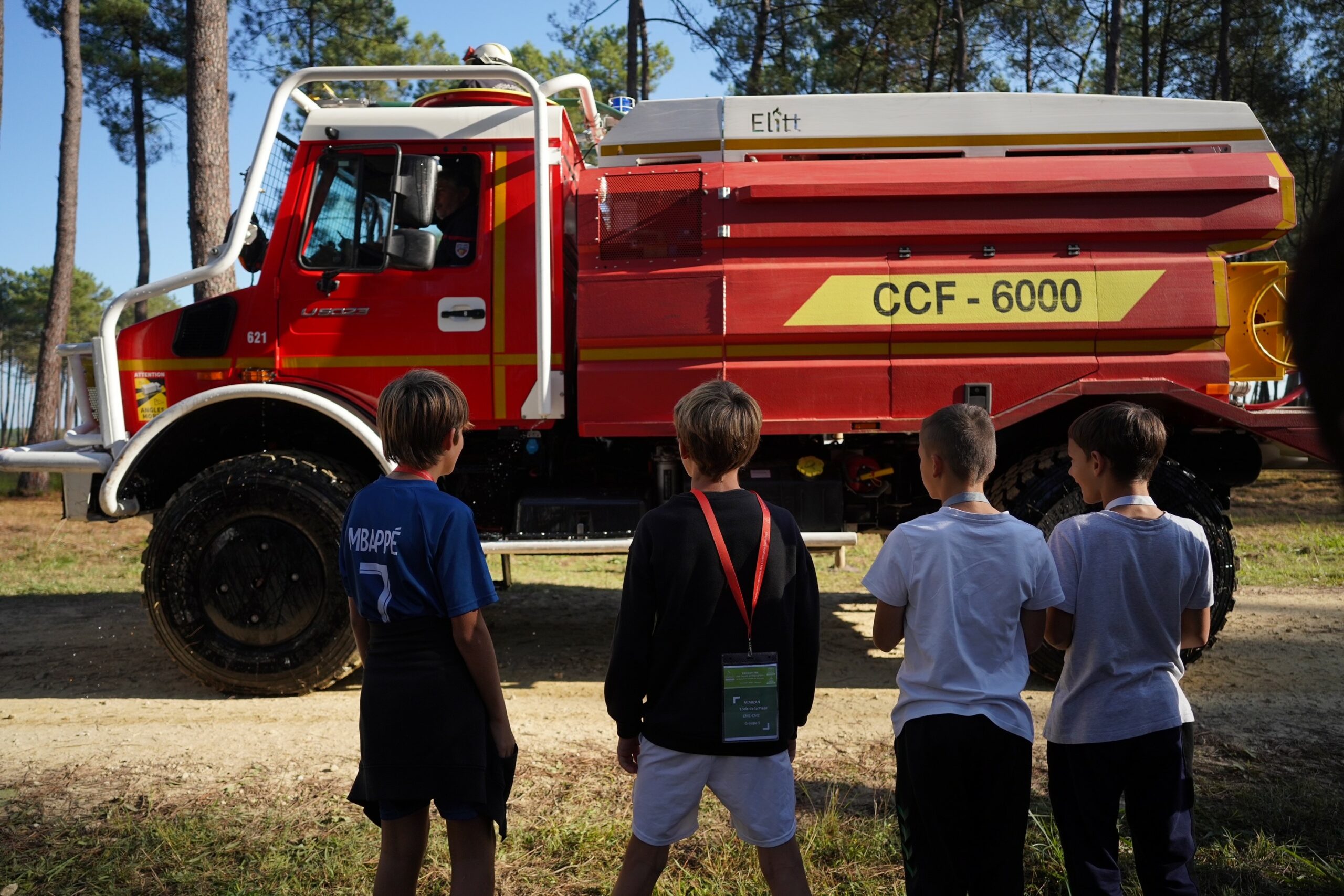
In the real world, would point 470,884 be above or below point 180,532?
below

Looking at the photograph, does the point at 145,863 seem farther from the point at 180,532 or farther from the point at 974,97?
the point at 974,97

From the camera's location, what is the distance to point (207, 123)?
424 inches

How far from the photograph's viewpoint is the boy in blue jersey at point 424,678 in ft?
8.26

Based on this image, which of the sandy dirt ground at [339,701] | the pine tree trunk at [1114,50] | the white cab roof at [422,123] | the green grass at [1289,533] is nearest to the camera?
the sandy dirt ground at [339,701]

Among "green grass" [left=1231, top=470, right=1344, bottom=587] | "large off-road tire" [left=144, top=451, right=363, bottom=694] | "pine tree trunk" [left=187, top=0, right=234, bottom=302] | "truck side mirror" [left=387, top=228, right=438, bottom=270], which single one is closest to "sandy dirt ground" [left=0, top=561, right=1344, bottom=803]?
"large off-road tire" [left=144, top=451, right=363, bottom=694]

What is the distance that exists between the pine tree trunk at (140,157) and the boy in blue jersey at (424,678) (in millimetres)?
23351

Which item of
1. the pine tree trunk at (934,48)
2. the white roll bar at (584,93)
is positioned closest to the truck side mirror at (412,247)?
the white roll bar at (584,93)

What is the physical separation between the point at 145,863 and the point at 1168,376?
16.7 feet

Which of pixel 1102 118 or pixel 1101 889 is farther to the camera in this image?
pixel 1102 118

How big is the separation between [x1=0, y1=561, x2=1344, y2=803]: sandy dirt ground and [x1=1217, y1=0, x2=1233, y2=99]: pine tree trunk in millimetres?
14458

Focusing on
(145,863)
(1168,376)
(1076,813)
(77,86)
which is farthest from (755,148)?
(77,86)

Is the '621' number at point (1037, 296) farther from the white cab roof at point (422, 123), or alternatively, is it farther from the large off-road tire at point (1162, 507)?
the white cab roof at point (422, 123)

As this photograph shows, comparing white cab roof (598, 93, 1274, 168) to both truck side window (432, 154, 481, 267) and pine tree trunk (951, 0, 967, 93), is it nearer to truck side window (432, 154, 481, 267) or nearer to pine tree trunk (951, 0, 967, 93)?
truck side window (432, 154, 481, 267)

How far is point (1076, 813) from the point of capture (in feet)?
8.82
